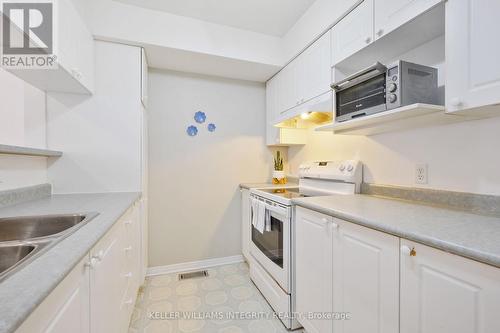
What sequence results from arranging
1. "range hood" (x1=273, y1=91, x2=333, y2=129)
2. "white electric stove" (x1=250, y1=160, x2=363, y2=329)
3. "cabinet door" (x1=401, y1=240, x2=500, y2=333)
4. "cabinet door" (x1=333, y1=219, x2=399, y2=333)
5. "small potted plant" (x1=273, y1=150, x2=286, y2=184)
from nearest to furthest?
1. "cabinet door" (x1=401, y1=240, x2=500, y2=333)
2. "cabinet door" (x1=333, y1=219, x2=399, y2=333)
3. "white electric stove" (x1=250, y1=160, x2=363, y2=329)
4. "range hood" (x1=273, y1=91, x2=333, y2=129)
5. "small potted plant" (x1=273, y1=150, x2=286, y2=184)

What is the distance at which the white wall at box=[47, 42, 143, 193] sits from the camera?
1.81 metres

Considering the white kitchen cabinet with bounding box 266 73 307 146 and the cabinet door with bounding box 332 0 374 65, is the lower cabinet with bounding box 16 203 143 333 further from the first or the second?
the cabinet door with bounding box 332 0 374 65

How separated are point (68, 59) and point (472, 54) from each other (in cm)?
216

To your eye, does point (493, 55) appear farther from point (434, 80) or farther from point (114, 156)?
point (114, 156)

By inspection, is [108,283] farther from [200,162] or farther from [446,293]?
[200,162]

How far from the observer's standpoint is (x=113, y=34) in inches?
73.4

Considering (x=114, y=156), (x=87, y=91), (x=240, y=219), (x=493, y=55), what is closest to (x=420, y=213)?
(x=493, y=55)

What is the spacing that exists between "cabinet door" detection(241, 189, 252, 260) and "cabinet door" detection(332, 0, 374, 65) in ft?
5.14

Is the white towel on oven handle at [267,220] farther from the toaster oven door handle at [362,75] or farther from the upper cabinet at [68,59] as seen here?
the upper cabinet at [68,59]

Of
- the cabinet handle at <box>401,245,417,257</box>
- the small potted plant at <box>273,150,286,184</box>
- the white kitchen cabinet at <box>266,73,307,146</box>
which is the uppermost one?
the white kitchen cabinet at <box>266,73,307,146</box>

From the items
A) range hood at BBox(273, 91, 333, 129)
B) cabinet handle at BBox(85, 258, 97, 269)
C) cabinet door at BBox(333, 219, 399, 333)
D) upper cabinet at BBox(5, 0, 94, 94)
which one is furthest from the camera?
range hood at BBox(273, 91, 333, 129)

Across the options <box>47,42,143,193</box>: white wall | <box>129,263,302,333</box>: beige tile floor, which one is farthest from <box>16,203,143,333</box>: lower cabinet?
<box>47,42,143,193</box>: white wall

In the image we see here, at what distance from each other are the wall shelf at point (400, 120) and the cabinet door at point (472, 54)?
128 mm

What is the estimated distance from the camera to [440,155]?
4.29 feet
